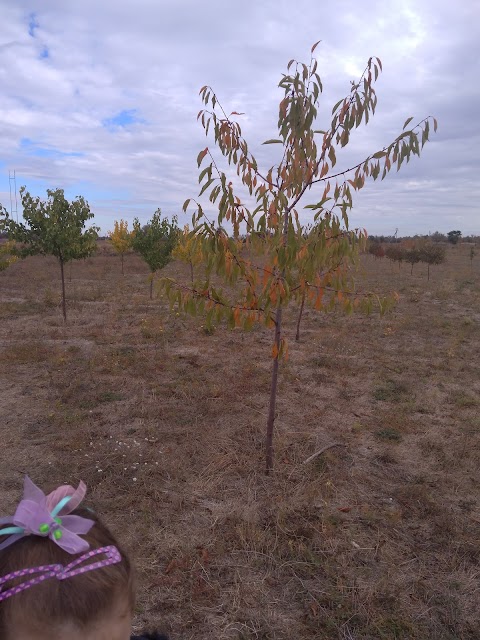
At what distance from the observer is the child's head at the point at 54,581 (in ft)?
2.99

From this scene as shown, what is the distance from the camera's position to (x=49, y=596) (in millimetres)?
911

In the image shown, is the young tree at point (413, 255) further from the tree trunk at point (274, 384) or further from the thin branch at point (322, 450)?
the tree trunk at point (274, 384)

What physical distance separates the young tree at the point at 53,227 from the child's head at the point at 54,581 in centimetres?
1095

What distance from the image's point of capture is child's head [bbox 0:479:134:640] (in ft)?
2.99

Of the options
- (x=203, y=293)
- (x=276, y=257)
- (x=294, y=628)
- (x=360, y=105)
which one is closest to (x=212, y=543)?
(x=294, y=628)

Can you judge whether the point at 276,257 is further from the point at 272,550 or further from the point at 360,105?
the point at 272,550

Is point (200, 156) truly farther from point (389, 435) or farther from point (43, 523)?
point (389, 435)

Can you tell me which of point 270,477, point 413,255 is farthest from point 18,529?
point 413,255

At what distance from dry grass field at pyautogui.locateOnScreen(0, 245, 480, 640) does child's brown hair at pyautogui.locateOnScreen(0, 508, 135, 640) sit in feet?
6.80

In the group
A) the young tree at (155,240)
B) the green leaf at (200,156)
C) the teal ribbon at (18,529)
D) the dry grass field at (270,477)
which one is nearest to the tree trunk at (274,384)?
the dry grass field at (270,477)

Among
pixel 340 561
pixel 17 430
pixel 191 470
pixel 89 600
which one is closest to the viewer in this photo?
pixel 89 600

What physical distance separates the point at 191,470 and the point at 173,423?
118 centimetres

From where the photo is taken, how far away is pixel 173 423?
5.55 metres

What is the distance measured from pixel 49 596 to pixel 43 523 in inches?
5.9
